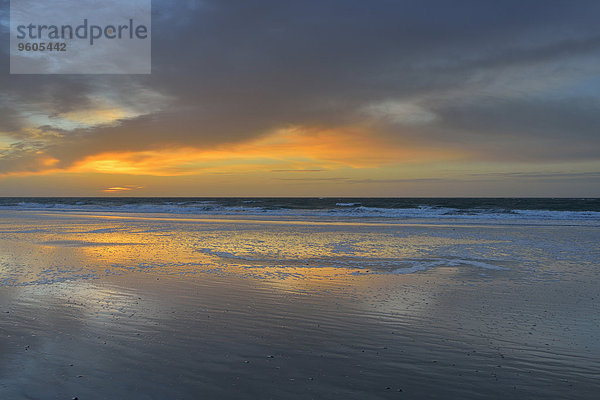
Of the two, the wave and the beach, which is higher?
the wave

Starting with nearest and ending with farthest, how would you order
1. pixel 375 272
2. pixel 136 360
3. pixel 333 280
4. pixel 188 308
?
pixel 136 360, pixel 188 308, pixel 333 280, pixel 375 272

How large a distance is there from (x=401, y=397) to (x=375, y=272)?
7095 mm

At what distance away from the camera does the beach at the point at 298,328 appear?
4531mm

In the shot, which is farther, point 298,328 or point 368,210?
point 368,210

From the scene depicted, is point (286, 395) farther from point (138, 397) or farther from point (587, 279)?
point (587, 279)

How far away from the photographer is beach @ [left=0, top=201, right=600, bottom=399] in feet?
14.9

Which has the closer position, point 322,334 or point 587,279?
point 322,334

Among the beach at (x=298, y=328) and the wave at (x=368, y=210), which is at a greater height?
the wave at (x=368, y=210)

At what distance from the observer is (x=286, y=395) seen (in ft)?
14.0

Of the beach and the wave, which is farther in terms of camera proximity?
the wave

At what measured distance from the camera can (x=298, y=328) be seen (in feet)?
21.1

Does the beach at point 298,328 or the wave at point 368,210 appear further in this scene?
the wave at point 368,210

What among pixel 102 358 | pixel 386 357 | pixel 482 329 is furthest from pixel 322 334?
pixel 102 358

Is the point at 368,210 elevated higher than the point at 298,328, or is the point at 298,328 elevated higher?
the point at 368,210
